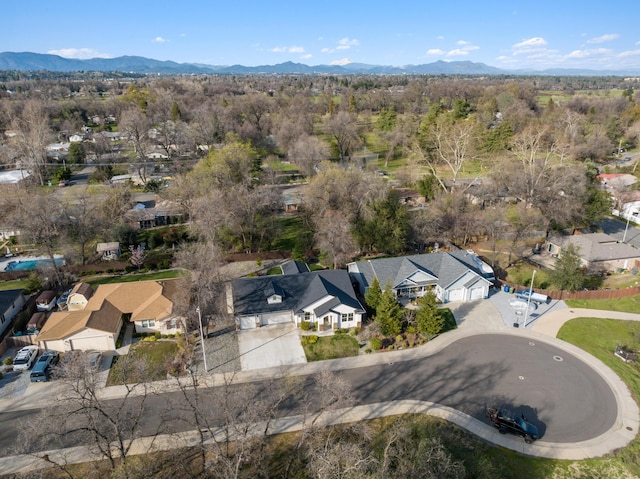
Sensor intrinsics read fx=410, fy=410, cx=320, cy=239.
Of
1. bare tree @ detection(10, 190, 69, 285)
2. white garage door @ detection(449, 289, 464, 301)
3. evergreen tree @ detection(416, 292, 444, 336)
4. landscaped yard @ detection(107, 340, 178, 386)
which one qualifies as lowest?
landscaped yard @ detection(107, 340, 178, 386)

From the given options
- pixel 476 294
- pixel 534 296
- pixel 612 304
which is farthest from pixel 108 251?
pixel 612 304

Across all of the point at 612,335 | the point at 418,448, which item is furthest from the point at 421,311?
the point at 612,335

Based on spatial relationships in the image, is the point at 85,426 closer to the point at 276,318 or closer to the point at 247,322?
the point at 247,322

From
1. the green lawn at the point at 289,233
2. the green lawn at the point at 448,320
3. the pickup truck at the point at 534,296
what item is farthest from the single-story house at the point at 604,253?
the green lawn at the point at 289,233

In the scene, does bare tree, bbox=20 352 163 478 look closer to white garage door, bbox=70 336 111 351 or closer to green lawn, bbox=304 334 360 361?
white garage door, bbox=70 336 111 351

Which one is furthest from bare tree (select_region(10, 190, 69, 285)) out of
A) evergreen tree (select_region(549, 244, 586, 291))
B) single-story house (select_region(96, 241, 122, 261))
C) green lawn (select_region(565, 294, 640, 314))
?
green lawn (select_region(565, 294, 640, 314))

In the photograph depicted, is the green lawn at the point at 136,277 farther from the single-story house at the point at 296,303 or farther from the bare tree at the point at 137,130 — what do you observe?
the bare tree at the point at 137,130
